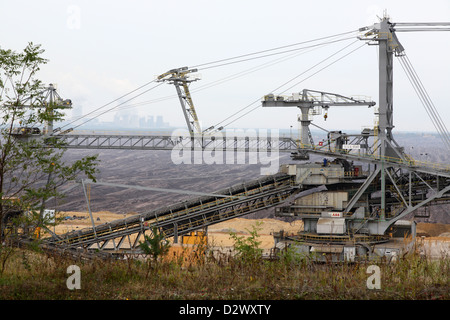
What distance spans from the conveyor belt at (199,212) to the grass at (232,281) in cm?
2029

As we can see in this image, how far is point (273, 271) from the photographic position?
11.0 metres

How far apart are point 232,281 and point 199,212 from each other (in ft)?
74.1

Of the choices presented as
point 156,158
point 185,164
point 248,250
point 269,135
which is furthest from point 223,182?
point 248,250

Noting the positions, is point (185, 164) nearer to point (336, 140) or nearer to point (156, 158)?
point (156, 158)

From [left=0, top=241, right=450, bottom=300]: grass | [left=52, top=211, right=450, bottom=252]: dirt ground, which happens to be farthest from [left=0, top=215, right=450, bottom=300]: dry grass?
[left=52, top=211, right=450, bottom=252]: dirt ground

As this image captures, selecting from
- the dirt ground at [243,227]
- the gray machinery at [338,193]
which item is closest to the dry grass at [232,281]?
the gray machinery at [338,193]

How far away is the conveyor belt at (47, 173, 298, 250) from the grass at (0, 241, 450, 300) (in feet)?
66.6

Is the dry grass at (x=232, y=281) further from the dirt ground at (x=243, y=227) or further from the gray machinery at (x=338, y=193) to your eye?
the dirt ground at (x=243, y=227)

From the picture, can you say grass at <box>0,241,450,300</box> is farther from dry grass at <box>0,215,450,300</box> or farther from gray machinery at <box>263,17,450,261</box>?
gray machinery at <box>263,17,450,261</box>

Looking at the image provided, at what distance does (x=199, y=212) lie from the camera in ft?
108

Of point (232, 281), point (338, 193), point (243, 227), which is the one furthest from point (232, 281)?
point (243, 227)
